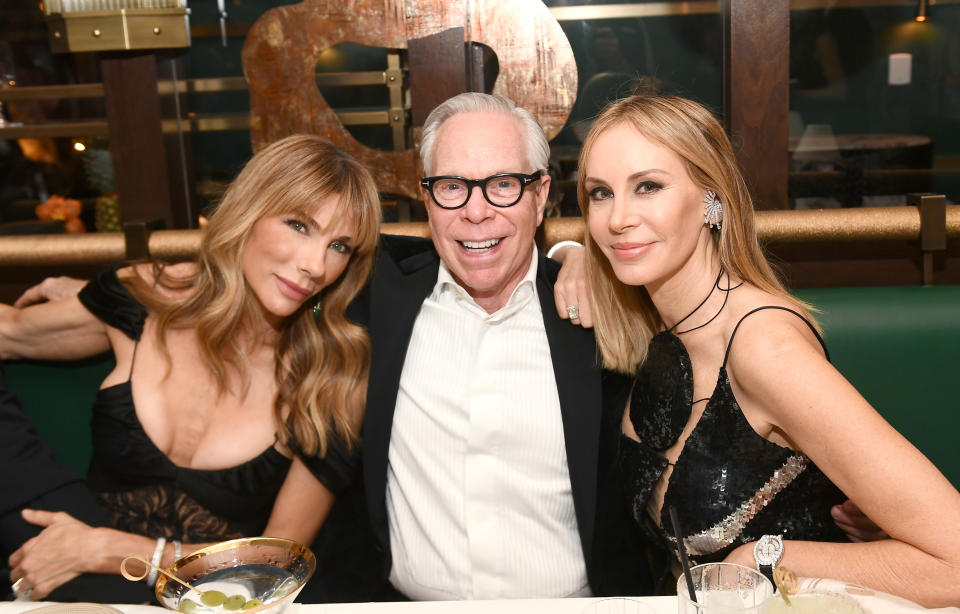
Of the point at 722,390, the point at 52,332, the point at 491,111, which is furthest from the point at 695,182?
the point at 52,332

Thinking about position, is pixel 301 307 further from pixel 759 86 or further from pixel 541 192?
pixel 759 86

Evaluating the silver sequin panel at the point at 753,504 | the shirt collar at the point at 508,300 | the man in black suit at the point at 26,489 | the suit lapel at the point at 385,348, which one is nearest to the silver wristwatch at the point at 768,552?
the silver sequin panel at the point at 753,504

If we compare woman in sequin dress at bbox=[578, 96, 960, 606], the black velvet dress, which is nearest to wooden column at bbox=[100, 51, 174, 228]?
the black velvet dress

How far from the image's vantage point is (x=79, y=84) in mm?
2816

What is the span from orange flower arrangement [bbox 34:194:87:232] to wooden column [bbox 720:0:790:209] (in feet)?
8.09

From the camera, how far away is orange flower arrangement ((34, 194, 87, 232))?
3.06 m

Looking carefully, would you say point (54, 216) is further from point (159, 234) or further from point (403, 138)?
point (403, 138)

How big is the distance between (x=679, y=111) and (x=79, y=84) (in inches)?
88.4

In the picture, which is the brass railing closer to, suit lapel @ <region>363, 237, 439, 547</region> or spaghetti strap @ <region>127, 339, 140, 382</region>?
suit lapel @ <region>363, 237, 439, 547</region>

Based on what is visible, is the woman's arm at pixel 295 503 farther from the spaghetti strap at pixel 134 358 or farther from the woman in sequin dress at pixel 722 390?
the woman in sequin dress at pixel 722 390

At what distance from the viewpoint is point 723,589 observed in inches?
44.7

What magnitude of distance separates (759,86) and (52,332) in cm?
220

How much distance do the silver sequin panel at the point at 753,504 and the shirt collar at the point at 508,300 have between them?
722mm

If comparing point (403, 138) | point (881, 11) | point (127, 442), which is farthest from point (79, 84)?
point (881, 11)
